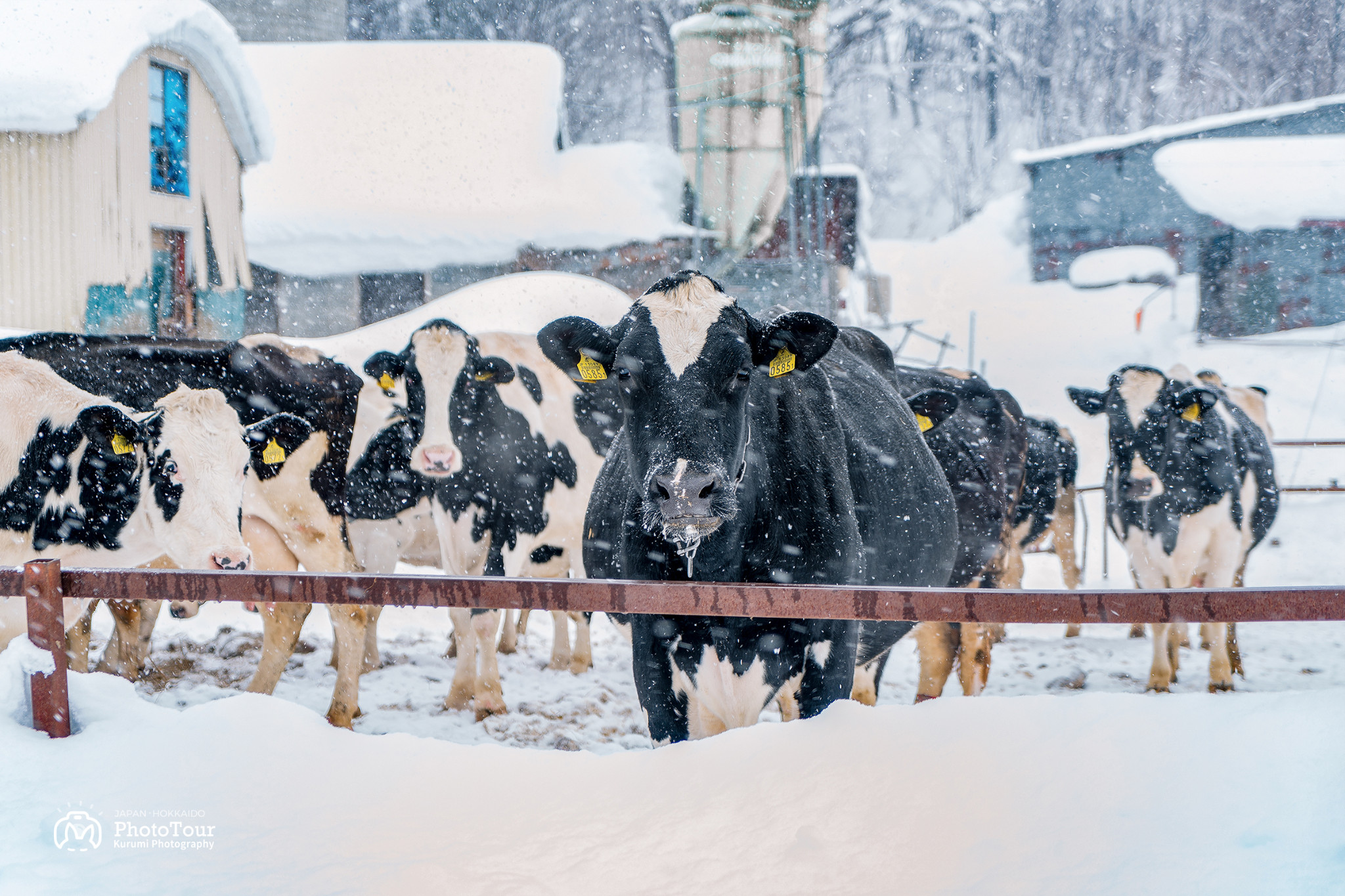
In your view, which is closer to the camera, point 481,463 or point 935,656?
point 935,656

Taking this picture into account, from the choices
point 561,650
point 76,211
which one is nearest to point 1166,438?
point 561,650

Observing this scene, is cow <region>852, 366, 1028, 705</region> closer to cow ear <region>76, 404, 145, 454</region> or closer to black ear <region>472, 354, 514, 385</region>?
black ear <region>472, 354, 514, 385</region>

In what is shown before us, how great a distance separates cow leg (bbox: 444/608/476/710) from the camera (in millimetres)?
5691

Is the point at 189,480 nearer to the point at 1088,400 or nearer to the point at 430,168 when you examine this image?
the point at 1088,400

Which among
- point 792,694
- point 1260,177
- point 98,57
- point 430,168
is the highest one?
point 1260,177

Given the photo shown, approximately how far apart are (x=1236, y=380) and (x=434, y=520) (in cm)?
1795

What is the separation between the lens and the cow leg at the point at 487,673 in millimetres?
5504

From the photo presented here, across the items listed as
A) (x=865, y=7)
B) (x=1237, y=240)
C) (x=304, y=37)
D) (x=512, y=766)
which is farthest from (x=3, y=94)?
(x=865, y=7)

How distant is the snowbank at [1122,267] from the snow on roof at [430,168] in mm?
11084

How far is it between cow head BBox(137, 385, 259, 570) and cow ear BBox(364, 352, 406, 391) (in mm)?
1602

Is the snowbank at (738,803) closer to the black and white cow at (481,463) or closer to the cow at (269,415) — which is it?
the cow at (269,415)

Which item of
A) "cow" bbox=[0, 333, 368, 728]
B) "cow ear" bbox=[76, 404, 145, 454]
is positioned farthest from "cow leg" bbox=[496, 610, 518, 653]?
"cow ear" bbox=[76, 404, 145, 454]

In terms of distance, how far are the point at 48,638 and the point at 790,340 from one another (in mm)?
2098

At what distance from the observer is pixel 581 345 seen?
313cm
